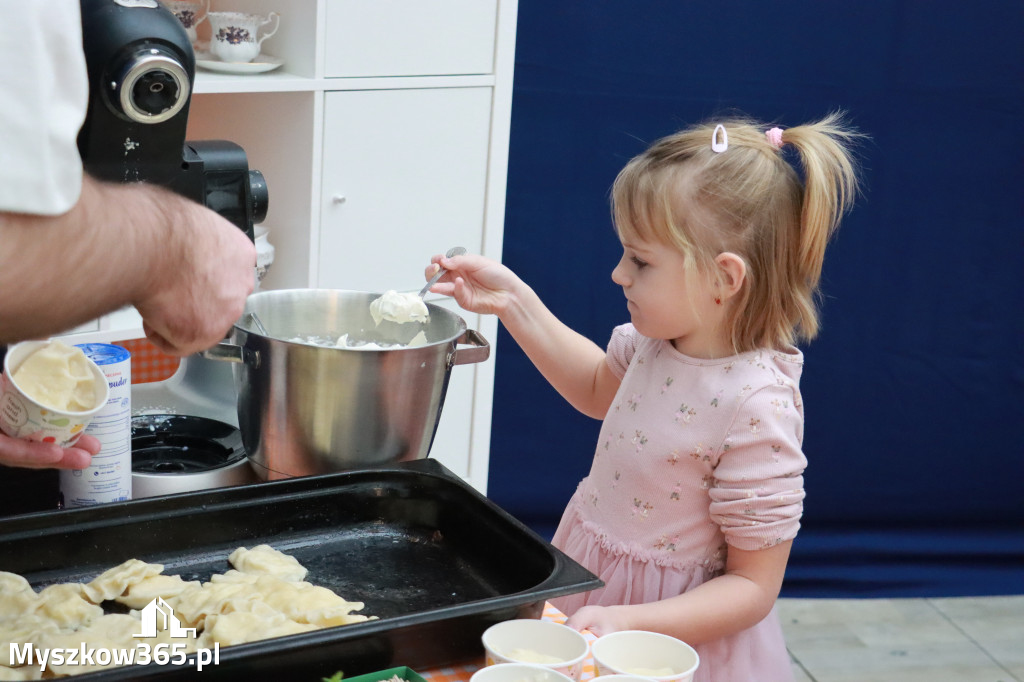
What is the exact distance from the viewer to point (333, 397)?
1164 mm

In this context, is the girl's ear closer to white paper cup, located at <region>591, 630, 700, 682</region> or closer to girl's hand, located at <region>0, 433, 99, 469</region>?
white paper cup, located at <region>591, 630, 700, 682</region>

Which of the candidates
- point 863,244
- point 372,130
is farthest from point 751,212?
point 863,244

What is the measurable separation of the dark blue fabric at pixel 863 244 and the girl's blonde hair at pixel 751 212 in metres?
1.23

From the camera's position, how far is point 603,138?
2.59 meters

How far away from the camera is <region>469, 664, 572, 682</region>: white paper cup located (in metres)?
0.80

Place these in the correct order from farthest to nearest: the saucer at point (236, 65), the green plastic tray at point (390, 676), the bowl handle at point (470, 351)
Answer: the saucer at point (236, 65), the bowl handle at point (470, 351), the green plastic tray at point (390, 676)

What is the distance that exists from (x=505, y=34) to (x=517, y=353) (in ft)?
2.74

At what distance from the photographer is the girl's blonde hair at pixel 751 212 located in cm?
123

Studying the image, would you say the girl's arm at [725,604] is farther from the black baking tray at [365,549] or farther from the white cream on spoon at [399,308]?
the white cream on spoon at [399,308]

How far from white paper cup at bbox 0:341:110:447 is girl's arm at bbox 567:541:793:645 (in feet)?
1.73

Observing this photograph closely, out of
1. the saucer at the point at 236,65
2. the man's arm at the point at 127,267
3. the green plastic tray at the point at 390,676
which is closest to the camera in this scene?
the man's arm at the point at 127,267

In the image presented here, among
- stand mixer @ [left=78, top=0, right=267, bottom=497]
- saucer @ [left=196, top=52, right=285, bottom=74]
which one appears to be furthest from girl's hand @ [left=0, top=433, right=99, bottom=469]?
saucer @ [left=196, top=52, right=285, bottom=74]

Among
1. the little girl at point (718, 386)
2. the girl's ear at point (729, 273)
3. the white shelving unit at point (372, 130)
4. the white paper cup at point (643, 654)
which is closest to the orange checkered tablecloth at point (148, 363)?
the white shelving unit at point (372, 130)

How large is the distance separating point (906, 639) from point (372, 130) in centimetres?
179
